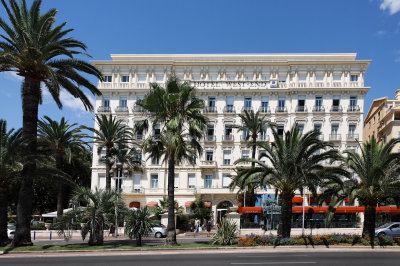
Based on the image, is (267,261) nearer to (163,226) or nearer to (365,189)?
(365,189)

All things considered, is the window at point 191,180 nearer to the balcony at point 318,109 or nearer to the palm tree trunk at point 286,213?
the balcony at point 318,109

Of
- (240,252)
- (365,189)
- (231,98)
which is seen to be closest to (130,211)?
(240,252)

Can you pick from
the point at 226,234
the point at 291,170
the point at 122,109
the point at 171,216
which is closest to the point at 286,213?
the point at 291,170

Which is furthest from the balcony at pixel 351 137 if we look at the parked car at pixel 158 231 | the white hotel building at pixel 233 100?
the parked car at pixel 158 231

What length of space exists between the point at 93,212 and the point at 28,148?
6142 millimetres

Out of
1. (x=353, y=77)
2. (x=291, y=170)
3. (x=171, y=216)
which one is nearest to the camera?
(x=291, y=170)

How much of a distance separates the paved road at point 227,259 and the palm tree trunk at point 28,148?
4069 mm

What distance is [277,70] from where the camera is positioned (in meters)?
52.2

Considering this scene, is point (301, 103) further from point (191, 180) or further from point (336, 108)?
point (191, 180)

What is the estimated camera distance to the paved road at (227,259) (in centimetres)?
1634

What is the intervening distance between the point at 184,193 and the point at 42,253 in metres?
30.1

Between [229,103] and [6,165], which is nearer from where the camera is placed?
[6,165]

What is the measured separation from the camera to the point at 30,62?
72.8ft

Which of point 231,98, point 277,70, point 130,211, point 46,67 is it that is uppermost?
point 277,70
